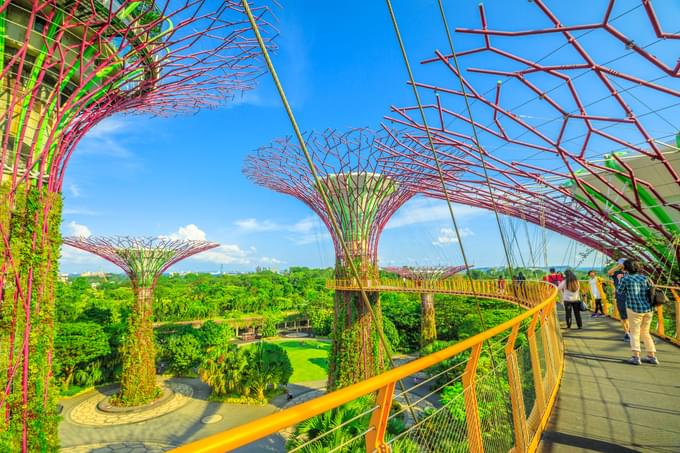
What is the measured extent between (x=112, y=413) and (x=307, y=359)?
12961 millimetres

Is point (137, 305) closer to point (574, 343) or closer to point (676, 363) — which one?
point (574, 343)

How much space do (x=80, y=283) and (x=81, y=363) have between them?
99.5 feet

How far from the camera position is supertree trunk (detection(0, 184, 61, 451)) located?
24.1 feet

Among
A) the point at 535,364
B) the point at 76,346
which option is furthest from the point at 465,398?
the point at 76,346

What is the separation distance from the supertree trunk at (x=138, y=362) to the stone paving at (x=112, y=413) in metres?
0.62

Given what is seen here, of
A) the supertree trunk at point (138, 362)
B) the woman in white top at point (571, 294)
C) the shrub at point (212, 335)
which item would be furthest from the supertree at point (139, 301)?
the woman in white top at point (571, 294)

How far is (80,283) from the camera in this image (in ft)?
148

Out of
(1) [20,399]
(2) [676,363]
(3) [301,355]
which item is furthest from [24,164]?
(3) [301,355]

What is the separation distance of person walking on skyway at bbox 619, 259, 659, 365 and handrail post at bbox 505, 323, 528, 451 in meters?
3.58

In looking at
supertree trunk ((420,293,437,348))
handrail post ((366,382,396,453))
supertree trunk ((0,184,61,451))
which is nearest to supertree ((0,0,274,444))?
supertree trunk ((0,184,61,451))

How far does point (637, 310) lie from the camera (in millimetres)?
5219

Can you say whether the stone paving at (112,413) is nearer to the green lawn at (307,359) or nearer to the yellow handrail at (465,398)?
the green lawn at (307,359)

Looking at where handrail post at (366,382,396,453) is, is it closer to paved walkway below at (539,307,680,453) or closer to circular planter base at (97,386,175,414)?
paved walkway below at (539,307,680,453)

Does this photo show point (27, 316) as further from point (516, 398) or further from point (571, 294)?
point (571, 294)
